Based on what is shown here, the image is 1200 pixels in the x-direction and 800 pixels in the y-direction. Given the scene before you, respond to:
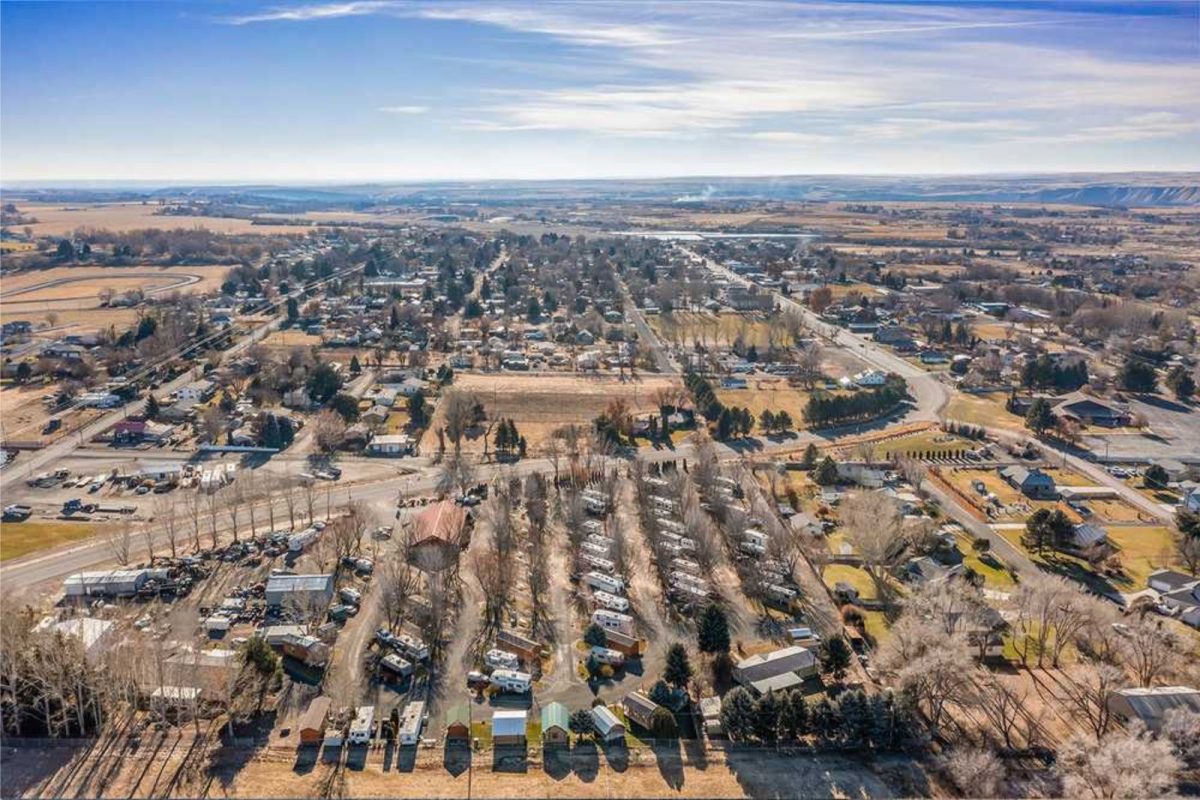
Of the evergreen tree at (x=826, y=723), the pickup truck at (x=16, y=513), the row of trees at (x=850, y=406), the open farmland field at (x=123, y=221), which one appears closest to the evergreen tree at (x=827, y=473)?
the row of trees at (x=850, y=406)

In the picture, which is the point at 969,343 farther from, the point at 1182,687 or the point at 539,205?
the point at 539,205

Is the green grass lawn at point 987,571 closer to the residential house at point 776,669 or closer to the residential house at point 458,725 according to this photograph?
the residential house at point 776,669

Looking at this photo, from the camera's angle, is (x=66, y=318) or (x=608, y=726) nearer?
(x=608, y=726)

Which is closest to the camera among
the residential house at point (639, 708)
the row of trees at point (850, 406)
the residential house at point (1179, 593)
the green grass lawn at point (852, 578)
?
the residential house at point (639, 708)

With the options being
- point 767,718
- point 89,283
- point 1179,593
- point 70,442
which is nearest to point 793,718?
point 767,718

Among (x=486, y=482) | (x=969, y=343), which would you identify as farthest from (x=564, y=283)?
(x=486, y=482)

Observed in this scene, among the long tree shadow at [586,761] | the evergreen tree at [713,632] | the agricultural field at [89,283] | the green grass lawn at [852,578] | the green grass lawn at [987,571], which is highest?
the agricultural field at [89,283]

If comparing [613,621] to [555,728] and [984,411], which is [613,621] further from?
[984,411]
